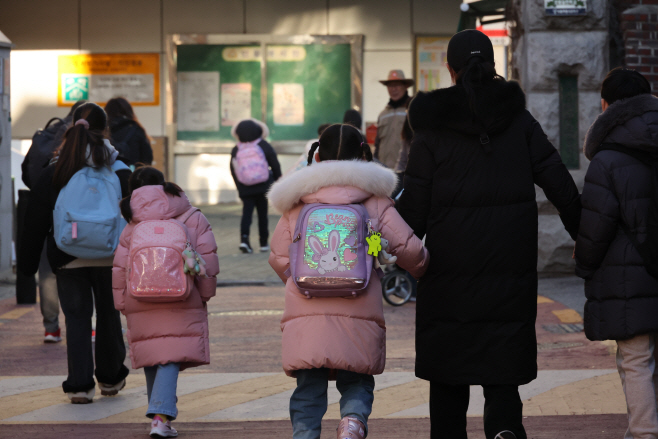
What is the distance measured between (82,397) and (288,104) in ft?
43.6

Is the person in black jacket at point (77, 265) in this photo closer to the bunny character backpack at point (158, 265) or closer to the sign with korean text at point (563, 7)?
the bunny character backpack at point (158, 265)

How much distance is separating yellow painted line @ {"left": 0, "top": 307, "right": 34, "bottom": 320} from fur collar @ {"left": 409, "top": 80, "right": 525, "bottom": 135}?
6.75 meters

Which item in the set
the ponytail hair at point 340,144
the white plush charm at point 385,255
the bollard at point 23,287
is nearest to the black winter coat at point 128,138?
the bollard at point 23,287

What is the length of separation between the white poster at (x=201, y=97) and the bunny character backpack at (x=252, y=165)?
548 centimetres

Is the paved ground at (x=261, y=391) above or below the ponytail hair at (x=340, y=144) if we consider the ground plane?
below

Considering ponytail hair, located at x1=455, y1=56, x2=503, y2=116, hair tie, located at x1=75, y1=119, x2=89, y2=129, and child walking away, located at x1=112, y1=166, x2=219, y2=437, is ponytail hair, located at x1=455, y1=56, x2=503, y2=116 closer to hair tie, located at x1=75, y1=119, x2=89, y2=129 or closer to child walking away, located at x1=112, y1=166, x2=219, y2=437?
child walking away, located at x1=112, y1=166, x2=219, y2=437

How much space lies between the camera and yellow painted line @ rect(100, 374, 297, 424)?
236 inches

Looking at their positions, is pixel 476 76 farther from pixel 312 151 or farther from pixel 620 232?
pixel 620 232

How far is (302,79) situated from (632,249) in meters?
14.8

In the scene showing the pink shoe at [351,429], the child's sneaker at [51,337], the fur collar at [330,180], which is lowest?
the child's sneaker at [51,337]

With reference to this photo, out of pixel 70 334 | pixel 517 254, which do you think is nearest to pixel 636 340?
pixel 517 254

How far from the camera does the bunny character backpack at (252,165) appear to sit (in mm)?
13836

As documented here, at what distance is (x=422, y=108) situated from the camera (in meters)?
4.19

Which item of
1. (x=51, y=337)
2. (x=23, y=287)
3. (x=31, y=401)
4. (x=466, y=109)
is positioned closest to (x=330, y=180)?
(x=466, y=109)
